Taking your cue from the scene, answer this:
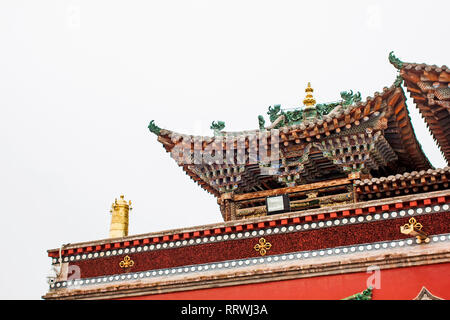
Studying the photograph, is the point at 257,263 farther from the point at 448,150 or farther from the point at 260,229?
the point at 448,150

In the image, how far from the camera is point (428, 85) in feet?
37.4

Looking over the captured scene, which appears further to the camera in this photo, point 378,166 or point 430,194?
point 378,166

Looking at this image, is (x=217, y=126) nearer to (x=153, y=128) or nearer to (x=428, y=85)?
(x=153, y=128)

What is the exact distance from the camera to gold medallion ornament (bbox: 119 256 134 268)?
1183 centimetres

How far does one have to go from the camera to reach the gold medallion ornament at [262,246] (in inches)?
428

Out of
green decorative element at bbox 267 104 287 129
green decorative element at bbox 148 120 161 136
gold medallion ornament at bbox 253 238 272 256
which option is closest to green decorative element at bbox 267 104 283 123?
green decorative element at bbox 267 104 287 129

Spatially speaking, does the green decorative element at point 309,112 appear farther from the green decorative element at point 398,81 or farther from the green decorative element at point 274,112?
the green decorative element at point 398,81

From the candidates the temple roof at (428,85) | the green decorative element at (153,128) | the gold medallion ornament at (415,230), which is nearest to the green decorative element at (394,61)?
the temple roof at (428,85)

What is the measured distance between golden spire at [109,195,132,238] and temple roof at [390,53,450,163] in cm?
701

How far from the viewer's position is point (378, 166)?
13938 millimetres

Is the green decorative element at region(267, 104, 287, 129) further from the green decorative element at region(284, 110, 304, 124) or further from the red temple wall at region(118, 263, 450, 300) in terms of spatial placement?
the red temple wall at region(118, 263, 450, 300)
